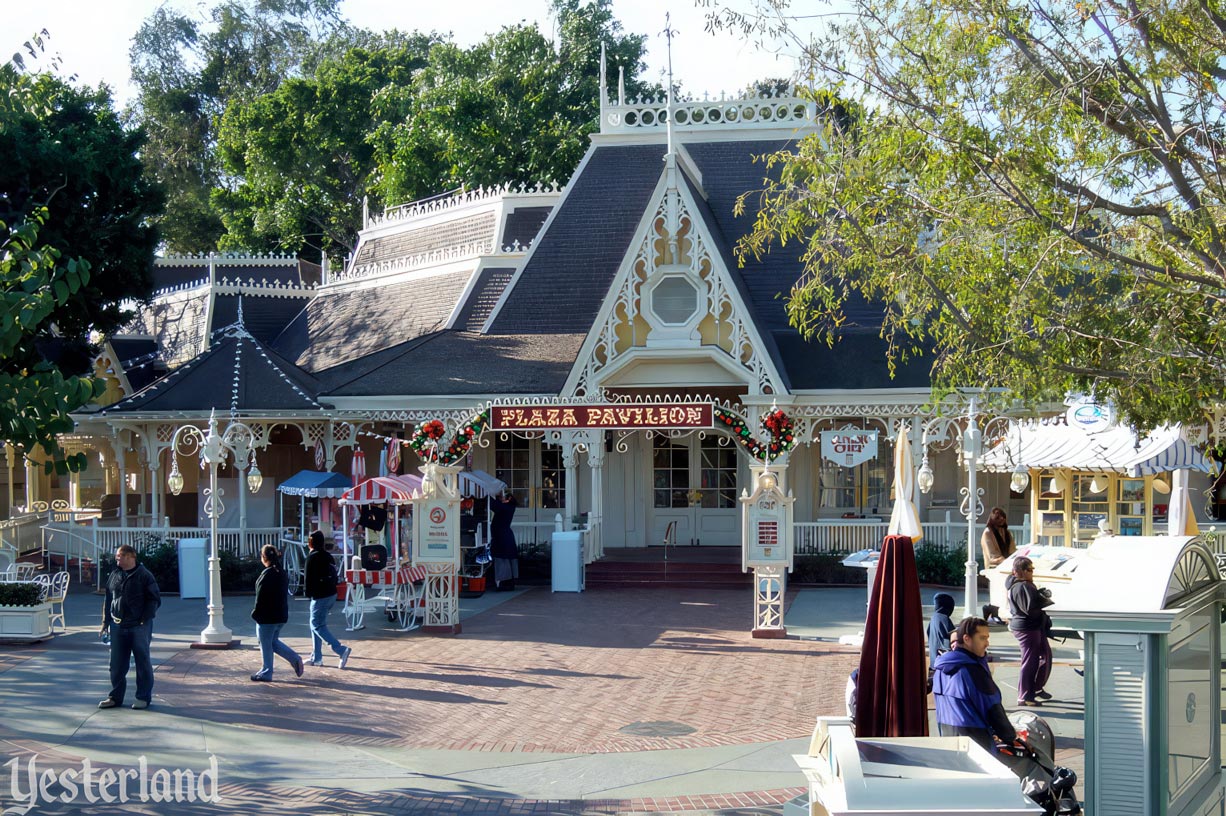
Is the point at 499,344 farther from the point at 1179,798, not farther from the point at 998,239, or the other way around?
the point at 1179,798

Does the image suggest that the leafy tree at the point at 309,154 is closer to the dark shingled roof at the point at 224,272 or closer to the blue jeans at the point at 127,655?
the dark shingled roof at the point at 224,272

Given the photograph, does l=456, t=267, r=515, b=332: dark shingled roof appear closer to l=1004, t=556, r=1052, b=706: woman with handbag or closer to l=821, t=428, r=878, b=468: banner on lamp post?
l=821, t=428, r=878, b=468: banner on lamp post

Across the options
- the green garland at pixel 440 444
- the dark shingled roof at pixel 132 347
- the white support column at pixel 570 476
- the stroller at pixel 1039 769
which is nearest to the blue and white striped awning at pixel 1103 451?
the white support column at pixel 570 476

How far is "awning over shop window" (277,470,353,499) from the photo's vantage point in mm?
20297

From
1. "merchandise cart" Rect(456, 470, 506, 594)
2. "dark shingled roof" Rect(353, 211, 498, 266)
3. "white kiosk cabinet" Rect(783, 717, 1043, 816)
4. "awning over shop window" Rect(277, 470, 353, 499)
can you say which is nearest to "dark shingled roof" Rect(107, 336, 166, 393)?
"dark shingled roof" Rect(353, 211, 498, 266)

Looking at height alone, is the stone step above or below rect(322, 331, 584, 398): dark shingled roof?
below

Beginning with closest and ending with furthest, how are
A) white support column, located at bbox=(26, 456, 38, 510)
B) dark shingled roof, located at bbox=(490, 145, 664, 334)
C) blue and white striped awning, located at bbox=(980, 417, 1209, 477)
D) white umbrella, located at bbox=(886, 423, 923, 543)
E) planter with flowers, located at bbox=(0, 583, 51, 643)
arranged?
white umbrella, located at bbox=(886, 423, 923, 543) → planter with flowers, located at bbox=(0, 583, 51, 643) → blue and white striped awning, located at bbox=(980, 417, 1209, 477) → dark shingled roof, located at bbox=(490, 145, 664, 334) → white support column, located at bbox=(26, 456, 38, 510)

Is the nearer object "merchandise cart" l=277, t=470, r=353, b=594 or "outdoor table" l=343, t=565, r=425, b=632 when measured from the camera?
"outdoor table" l=343, t=565, r=425, b=632

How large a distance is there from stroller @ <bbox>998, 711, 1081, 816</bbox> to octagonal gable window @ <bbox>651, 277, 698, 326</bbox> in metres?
13.8

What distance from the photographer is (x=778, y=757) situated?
10359 mm

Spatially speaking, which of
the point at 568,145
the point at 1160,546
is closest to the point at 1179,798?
the point at 1160,546

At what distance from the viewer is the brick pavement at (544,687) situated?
11.3 meters

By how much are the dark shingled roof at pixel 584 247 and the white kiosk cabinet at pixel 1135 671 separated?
18034 millimetres

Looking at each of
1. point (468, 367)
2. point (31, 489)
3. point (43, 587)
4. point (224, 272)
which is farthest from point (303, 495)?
point (224, 272)
